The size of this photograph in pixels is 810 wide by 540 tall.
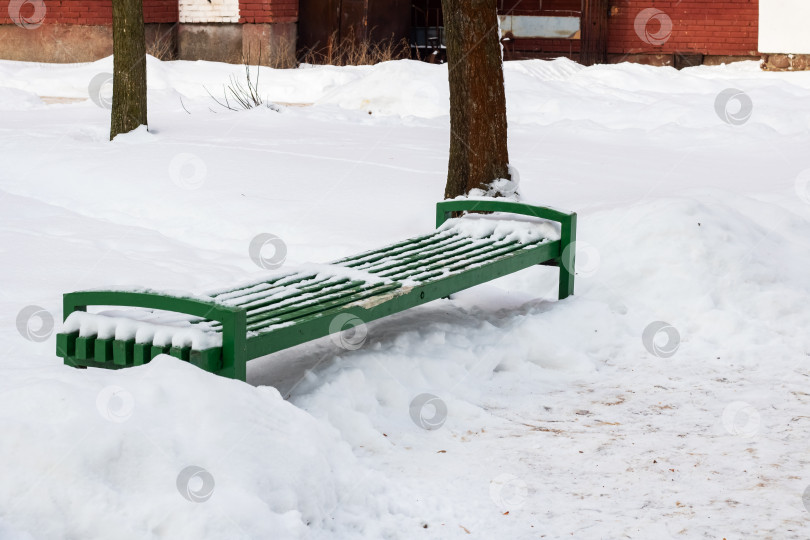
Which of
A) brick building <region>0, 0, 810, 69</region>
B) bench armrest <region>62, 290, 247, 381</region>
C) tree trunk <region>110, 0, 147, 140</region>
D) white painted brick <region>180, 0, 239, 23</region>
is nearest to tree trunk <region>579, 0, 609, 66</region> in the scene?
brick building <region>0, 0, 810, 69</region>

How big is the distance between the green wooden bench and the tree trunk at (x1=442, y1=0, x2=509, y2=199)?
70 centimetres

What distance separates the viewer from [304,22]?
17828mm

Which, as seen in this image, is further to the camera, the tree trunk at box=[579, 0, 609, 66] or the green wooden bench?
the tree trunk at box=[579, 0, 609, 66]

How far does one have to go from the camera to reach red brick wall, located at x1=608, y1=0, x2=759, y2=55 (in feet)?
55.9

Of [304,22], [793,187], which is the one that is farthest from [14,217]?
[304,22]

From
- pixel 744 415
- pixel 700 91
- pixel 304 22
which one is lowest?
pixel 744 415

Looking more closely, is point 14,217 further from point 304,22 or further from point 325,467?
point 304,22

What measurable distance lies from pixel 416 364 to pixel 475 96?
2.27 meters

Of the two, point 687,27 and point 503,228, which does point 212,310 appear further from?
point 687,27

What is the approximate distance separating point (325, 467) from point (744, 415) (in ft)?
5.73

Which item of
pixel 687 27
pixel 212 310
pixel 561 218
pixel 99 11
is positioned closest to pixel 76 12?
pixel 99 11

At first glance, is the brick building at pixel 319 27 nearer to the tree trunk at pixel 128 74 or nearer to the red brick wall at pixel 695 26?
the red brick wall at pixel 695 26

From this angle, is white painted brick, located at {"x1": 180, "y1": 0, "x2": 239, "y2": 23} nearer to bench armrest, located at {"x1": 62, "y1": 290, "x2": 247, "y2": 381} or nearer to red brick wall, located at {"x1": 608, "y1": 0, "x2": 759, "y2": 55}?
red brick wall, located at {"x1": 608, "y1": 0, "x2": 759, "y2": 55}

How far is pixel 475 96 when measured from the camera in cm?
598
